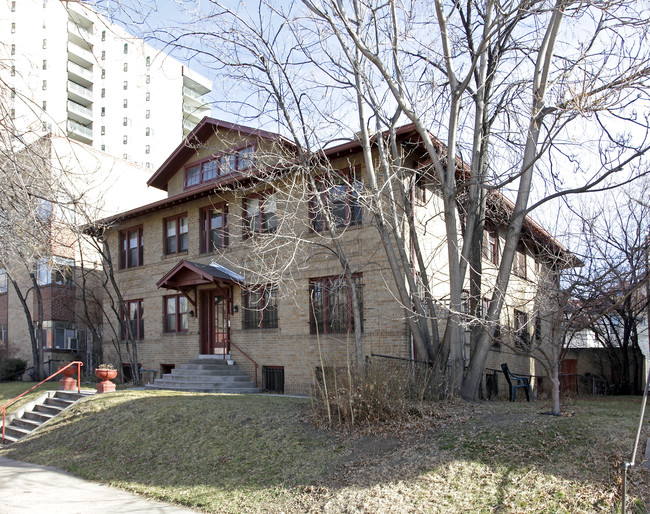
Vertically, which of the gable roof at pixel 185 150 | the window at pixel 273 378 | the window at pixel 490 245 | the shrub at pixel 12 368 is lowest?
the shrub at pixel 12 368

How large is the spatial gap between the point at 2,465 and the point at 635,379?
20922 mm

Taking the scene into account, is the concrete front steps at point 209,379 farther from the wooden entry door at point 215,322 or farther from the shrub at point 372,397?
the shrub at point 372,397

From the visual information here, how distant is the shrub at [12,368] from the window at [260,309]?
12930 mm

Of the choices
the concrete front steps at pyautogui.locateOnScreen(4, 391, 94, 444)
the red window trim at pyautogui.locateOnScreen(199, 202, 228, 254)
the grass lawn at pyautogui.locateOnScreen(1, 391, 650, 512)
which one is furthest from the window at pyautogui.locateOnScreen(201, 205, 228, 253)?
the grass lawn at pyautogui.locateOnScreen(1, 391, 650, 512)

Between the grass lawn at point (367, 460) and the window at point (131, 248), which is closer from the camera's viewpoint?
the grass lawn at point (367, 460)

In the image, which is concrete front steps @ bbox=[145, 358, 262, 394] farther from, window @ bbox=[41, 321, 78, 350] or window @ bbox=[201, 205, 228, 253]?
window @ bbox=[41, 321, 78, 350]

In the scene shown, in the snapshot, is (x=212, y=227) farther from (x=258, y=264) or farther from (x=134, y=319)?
(x=134, y=319)

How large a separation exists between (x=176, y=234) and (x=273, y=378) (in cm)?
682

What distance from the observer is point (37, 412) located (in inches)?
612

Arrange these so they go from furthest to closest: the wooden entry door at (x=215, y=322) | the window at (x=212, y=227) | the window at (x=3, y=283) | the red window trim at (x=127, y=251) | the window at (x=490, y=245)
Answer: the window at (x=3, y=283) < the red window trim at (x=127, y=251) < the window at (x=490, y=245) < the window at (x=212, y=227) < the wooden entry door at (x=215, y=322)

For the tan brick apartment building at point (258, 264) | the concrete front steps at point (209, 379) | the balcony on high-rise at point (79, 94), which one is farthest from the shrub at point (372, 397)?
the balcony on high-rise at point (79, 94)

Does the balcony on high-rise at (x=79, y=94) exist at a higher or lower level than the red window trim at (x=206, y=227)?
higher

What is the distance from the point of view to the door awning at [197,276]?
58.4 feet

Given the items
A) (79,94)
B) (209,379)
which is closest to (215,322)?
(209,379)
